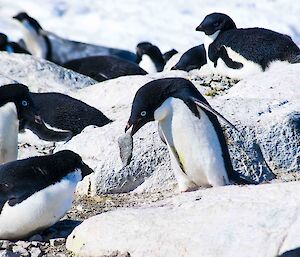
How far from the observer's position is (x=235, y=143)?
6652 mm

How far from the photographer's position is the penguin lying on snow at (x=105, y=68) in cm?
1183

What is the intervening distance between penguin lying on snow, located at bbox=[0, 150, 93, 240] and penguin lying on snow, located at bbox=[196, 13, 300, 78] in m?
4.43

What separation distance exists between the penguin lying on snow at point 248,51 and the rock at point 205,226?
451 centimetres

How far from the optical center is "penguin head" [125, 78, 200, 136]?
5.66 meters

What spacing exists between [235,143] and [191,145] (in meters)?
0.96

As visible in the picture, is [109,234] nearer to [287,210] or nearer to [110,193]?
[287,210]

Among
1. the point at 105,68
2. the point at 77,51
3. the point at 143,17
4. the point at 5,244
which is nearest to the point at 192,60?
the point at 105,68

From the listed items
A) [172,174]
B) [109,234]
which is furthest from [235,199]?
[172,174]

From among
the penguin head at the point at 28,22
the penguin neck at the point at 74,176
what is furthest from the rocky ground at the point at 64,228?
the penguin head at the point at 28,22

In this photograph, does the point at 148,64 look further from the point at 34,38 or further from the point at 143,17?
the point at 143,17

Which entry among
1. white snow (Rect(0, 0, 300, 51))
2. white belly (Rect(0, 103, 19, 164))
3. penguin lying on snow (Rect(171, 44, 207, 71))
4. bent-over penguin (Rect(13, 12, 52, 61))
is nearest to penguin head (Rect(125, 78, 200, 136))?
white belly (Rect(0, 103, 19, 164))

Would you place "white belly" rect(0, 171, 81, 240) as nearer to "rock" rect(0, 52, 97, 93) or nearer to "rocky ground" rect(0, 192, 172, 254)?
"rocky ground" rect(0, 192, 172, 254)

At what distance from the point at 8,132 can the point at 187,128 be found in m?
1.63

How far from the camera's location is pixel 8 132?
6887mm
